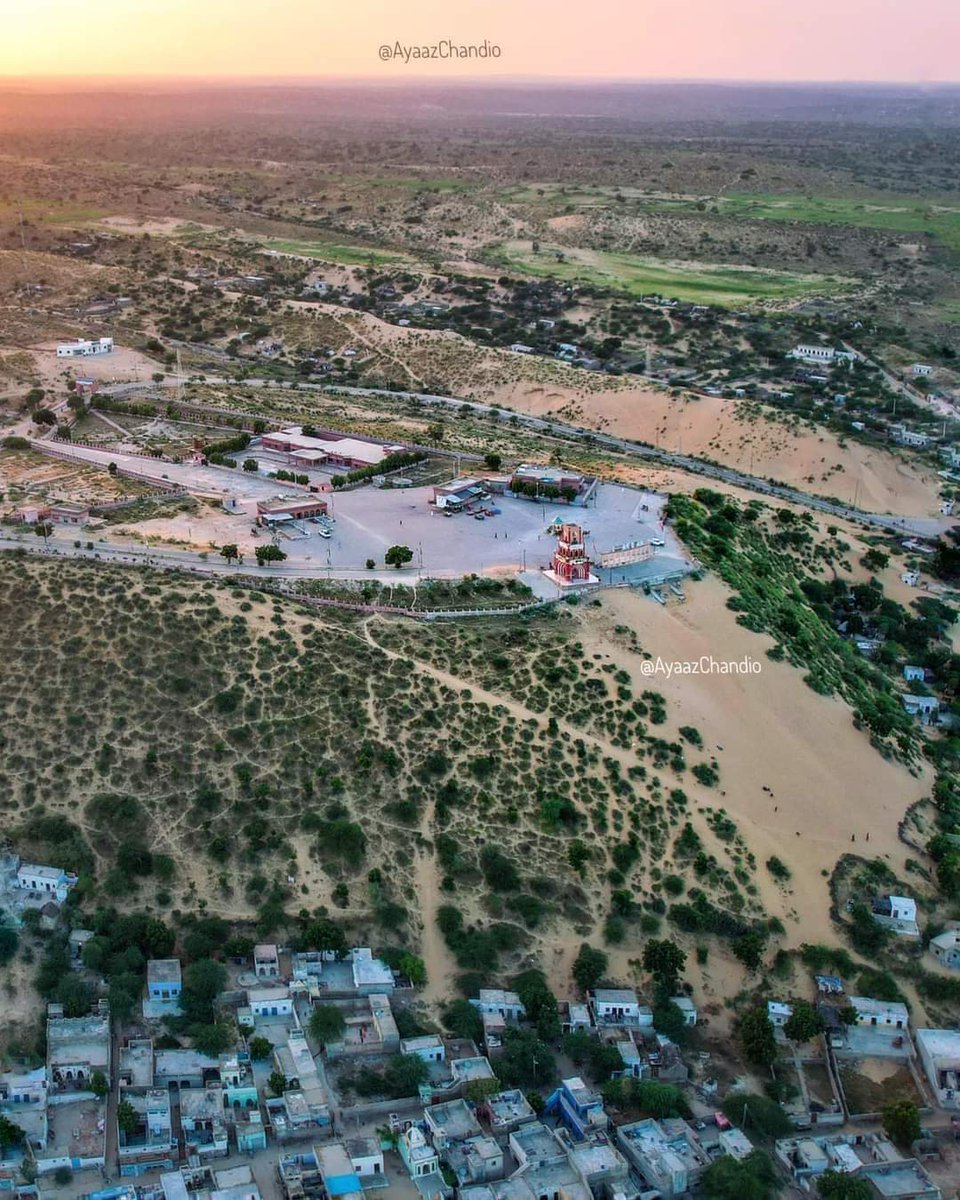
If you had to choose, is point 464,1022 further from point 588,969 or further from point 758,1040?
point 758,1040

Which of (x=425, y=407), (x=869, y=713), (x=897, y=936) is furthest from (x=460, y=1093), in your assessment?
(x=425, y=407)

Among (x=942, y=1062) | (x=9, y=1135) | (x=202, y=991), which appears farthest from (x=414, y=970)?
(x=942, y=1062)

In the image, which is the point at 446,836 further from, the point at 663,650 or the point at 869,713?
the point at 869,713

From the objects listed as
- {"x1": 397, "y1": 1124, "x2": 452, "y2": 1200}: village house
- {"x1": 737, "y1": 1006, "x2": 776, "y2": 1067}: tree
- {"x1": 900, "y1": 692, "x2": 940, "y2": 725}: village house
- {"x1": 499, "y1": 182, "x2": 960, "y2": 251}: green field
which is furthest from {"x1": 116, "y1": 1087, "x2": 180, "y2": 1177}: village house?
{"x1": 499, "y1": 182, "x2": 960, "y2": 251}: green field

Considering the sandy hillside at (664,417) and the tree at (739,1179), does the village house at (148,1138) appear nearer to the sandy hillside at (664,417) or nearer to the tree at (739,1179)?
the tree at (739,1179)

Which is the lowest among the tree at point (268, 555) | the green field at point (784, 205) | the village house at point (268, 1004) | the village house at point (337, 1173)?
the village house at point (337, 1173)

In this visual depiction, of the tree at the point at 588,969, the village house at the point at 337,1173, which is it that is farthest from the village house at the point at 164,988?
the tree at the point at 588,969
